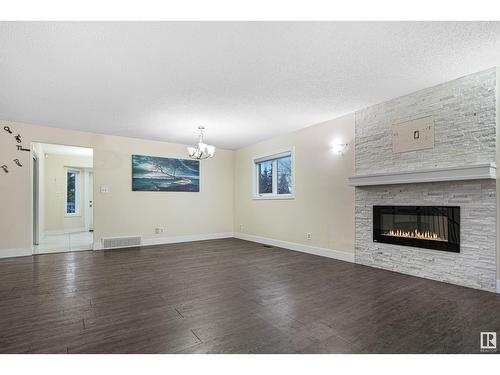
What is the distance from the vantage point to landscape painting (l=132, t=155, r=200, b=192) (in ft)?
21.3

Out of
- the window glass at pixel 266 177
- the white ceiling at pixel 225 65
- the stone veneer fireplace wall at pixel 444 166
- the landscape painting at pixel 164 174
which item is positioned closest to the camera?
the white ceiling at pixel 225 65

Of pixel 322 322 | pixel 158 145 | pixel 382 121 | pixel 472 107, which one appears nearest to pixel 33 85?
pixel 158 145

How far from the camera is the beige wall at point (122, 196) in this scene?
5148 millimetres

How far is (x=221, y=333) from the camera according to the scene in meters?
2.11

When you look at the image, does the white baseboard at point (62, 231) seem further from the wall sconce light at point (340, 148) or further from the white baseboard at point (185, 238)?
the wall sconce light at point (340, 148)

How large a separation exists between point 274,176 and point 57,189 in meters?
7.14

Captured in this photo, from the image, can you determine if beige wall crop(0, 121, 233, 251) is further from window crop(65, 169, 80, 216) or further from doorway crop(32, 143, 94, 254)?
window crop(65, 169, 80, 216)

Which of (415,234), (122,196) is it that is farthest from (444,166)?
(122,196)

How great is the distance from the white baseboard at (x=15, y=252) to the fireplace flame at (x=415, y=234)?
21.4 feet

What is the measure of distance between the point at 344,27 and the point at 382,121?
7.51ft

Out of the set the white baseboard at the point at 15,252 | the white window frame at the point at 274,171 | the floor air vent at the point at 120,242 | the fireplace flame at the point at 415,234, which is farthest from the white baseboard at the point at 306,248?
the white baseboard at the point at 15,252

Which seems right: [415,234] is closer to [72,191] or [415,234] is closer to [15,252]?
[15,252]

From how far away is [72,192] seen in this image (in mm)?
9344

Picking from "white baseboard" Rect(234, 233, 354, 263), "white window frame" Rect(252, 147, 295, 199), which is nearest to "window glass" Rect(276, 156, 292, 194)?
"white window frame" Rect(252, 147, 295, 199)
